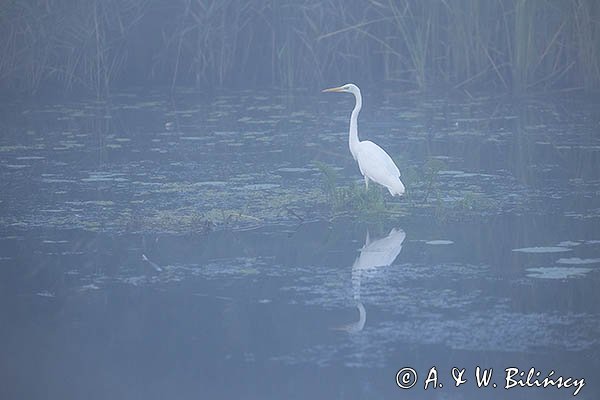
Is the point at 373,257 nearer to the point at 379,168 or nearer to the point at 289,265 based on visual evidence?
the point at 289,265

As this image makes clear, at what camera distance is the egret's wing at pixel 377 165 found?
678 centimetres

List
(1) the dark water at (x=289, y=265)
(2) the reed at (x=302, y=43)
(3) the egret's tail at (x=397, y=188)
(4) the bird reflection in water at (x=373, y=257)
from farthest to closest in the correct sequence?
1. (2) the reed at (x=302, y=43)
2. (3) the egret's tail at (x=397, y=188)
3. (4) the bird reflection in water at (x=373, y=257)
4. (1) the dark water at (x=289, y=265)

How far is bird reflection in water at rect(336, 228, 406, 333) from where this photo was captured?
16.7ft

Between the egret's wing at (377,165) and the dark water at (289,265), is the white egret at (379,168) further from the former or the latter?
the dark water at (289,265)

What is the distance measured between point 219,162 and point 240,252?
8.52ft

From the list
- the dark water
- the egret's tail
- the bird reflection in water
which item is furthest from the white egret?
the bird reflection in water

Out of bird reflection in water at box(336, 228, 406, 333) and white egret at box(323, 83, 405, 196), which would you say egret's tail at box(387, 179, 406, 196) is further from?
bird reflection in water at box(336, 228, 406, 333)

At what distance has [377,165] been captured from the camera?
270 inches

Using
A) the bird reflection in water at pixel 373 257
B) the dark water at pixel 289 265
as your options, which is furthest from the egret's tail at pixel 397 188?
the bird reflection in water at pixel 373 257

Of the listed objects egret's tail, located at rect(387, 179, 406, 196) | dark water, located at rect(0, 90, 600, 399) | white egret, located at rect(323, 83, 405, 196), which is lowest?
dark water, located at rect(0, 90, 600, 399)

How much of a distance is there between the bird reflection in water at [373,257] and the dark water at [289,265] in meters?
0.02

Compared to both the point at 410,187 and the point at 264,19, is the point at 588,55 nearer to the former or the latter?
the point at 264,19

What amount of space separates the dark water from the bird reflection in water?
0.02 m

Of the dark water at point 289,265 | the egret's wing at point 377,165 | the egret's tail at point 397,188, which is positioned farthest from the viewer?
the egret's wing at point 377,165
